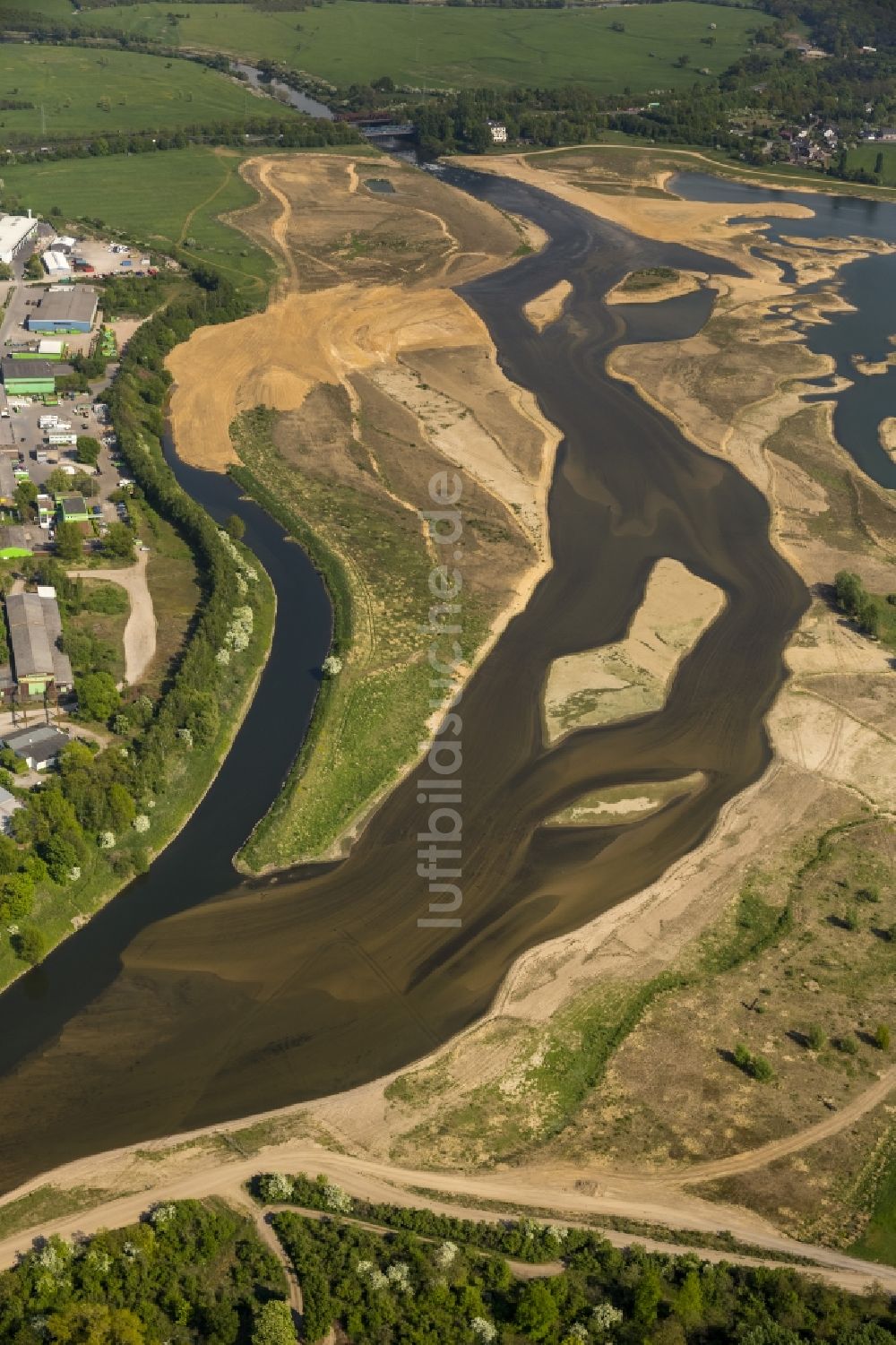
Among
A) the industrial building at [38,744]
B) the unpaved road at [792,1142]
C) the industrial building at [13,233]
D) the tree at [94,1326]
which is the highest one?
the industrial building at [13,233]

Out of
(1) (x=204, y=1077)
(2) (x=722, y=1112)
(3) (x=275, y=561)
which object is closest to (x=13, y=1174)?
(1) (x=204, y=1077)

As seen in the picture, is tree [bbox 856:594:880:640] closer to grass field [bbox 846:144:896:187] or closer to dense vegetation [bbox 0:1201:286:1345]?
dense vegetation [bbox 0:1201:286:1345]

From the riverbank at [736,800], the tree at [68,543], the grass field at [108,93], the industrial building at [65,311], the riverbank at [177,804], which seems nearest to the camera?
the riverbank at [736,800]

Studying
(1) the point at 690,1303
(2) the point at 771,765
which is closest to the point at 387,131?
(2) the point at 771,765

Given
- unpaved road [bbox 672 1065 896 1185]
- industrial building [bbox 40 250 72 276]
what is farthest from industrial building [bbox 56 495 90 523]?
unpaved road [bbox 672 1065 896 1185]

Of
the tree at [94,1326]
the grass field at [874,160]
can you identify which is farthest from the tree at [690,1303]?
the grass field at [874,160]

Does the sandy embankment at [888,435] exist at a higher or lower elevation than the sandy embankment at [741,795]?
higher

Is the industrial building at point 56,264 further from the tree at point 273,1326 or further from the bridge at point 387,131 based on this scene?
the tree at point 273,1326
